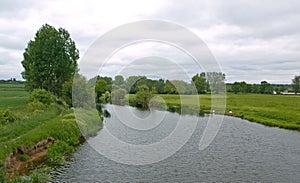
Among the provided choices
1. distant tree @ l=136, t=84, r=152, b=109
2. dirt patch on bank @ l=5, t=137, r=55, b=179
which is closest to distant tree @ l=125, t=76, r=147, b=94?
dirt patch on bank @ l=5, t=137, r=55, b=179

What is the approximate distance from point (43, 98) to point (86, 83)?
6.49m

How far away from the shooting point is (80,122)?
33.3 metres

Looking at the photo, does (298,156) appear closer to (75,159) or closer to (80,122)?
(75,159)

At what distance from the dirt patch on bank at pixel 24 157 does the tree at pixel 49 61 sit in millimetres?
30074

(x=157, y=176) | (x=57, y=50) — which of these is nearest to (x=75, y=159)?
(x=157, y=176)

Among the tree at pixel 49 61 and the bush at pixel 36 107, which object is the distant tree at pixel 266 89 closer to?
the tree at pixel 49 61

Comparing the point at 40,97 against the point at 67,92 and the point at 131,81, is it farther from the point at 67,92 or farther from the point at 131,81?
the point at 131,81

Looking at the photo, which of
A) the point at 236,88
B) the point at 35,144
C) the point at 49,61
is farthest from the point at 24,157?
the point at 236,88

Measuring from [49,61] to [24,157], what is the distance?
3506 cm

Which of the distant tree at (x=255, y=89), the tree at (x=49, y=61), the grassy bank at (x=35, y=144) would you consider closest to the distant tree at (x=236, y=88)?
the distant tree at (x=255, y=89)

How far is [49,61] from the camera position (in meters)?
53.8

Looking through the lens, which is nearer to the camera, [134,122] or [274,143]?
[274,143]

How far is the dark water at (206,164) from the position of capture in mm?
19141

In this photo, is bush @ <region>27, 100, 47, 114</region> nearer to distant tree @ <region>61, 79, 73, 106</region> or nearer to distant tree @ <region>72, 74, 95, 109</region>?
distant tree @ <region>72, 74, 95, 109</region>
